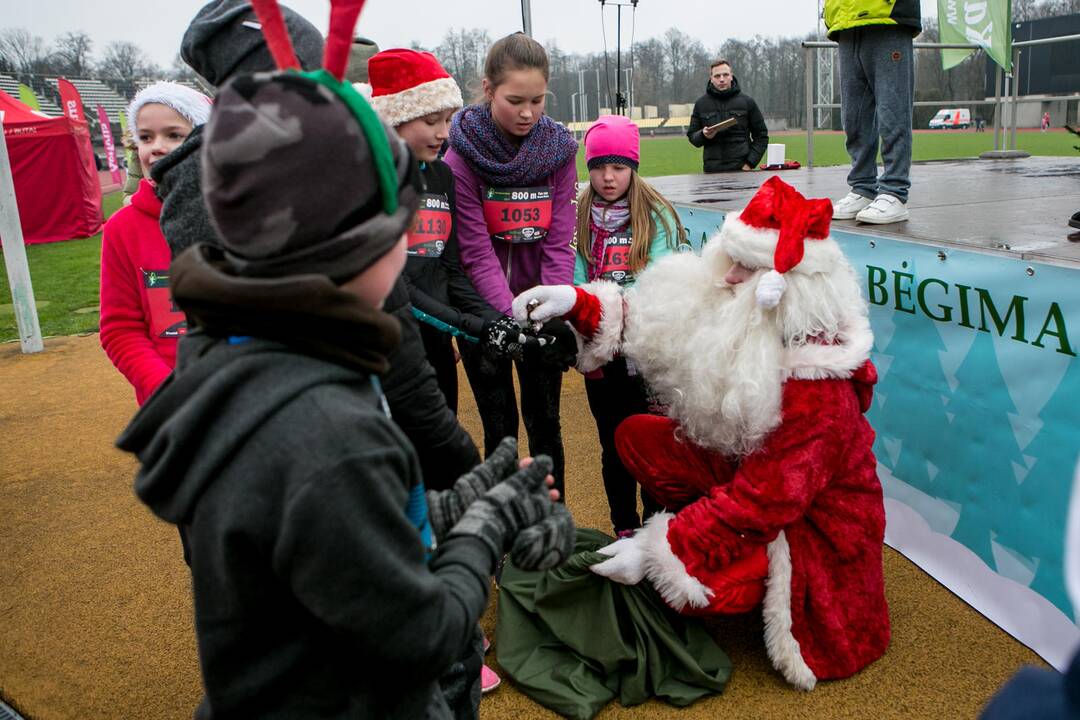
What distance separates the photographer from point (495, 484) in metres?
1.40

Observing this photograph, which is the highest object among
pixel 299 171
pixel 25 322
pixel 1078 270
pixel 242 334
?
pixel 299 171

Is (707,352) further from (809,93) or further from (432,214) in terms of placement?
(809,93)

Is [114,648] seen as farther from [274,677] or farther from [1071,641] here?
[1071,641]

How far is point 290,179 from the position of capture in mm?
927

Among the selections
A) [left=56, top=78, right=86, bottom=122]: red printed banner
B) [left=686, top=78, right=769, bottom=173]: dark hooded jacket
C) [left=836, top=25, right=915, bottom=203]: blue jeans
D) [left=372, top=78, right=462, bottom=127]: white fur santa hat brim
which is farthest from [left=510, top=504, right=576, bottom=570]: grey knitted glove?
[left=56, top=78, right=86, bottom=122]: red printed banner

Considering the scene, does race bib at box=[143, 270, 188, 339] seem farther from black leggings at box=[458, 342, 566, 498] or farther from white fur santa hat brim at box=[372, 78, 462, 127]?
black leggings at box=[458, 342, 566, 498]

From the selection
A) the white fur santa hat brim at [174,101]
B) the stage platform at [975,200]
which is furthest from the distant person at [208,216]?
the stage platform at [975,200]

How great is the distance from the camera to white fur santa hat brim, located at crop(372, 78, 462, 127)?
2.53m

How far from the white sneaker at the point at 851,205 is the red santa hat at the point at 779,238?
59.7 inches

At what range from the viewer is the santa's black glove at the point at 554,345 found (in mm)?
2611

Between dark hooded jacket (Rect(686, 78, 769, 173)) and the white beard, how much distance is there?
6.10 metres

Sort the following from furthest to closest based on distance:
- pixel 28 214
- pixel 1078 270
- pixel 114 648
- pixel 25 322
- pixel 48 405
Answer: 1. pixel 28 214
2. pixel 25 322
3. pixel 48 405
4. pixel 114 648
5. pixel 1078 270

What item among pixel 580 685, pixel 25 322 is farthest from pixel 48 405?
pixel 580 685

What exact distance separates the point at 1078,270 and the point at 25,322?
7435 millimetres
